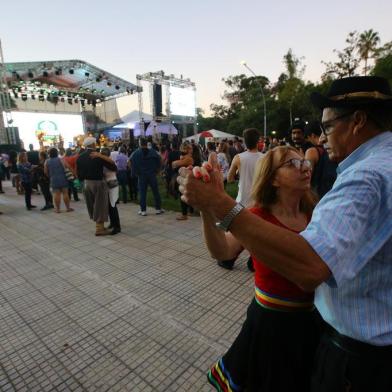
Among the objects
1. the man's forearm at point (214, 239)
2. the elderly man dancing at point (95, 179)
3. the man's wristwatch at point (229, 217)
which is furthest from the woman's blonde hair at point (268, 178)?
the elderly man dancing at point (95, 179)

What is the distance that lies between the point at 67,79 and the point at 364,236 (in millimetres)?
28542

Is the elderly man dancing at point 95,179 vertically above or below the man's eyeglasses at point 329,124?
below

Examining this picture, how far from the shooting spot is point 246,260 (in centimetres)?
430

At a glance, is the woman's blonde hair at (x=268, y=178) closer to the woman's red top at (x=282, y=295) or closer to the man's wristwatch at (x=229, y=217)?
the woman's red top at (x=282, y=295)

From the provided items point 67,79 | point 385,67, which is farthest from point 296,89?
point 67,79

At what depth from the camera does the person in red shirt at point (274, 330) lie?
129 cm

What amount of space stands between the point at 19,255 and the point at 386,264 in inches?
218

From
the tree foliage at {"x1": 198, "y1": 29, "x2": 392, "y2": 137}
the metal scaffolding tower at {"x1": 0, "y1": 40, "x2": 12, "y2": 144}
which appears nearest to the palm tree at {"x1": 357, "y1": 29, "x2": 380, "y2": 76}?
the tree foliage at {"x1": 198, "y1": 29, "x2": 392, "y2": 137}

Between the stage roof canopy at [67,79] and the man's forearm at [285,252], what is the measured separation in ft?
81.1

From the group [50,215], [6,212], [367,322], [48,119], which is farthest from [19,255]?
[48,119]

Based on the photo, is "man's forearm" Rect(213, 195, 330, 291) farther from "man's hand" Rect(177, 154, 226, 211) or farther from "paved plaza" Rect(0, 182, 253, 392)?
"paved plaza" Rect(0, 182, 253, 392)

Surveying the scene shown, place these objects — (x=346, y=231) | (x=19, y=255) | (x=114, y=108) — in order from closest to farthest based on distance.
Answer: (x=346, y=231) < (x=19, y=255) < (x=114, y=108)

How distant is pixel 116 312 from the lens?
3.10 meters

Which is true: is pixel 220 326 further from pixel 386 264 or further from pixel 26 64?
pixel 26 64
